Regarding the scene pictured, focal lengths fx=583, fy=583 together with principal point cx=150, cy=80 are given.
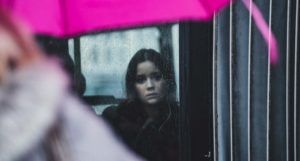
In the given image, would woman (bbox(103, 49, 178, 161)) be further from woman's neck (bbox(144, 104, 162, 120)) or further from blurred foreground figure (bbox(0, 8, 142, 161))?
blurred foreground figure (bbox(0, 8, 142, 161))

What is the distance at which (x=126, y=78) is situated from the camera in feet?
10.2

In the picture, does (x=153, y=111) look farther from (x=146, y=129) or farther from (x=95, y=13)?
(x=95, y=13)

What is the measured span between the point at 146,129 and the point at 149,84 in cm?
26

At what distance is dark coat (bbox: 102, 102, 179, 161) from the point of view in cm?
318

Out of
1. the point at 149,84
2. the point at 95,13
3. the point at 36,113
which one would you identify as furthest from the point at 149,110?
the point at 36,113

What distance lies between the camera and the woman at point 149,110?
3.11 meters

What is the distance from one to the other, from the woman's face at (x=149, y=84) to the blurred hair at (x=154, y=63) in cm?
2

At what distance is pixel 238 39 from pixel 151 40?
1.51 feet

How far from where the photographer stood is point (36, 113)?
148 cm

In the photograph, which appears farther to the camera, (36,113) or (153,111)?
(153,111)

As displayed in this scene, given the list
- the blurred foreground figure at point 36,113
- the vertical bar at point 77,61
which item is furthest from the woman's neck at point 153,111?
the blurred foreground figure at point 36,113

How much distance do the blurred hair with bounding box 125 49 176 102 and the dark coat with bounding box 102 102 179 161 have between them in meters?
0.08

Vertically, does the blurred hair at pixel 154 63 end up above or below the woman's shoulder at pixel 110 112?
above

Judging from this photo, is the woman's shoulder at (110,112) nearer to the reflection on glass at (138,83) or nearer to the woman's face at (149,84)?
the reflection on glass at (138,83)
